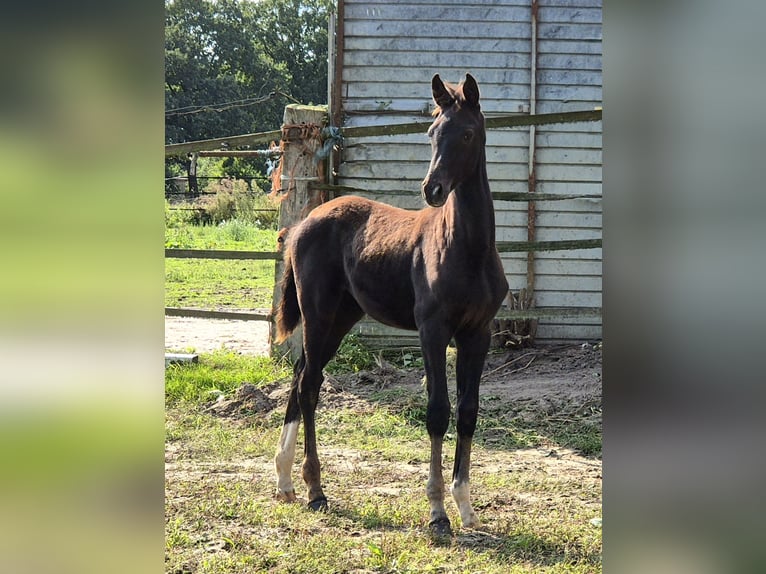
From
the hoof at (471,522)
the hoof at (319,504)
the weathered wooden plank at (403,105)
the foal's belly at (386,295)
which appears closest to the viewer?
the hoof at (471,522)

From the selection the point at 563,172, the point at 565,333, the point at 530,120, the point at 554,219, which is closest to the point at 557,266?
the point at 554,219

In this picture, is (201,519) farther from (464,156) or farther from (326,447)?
(464,156)

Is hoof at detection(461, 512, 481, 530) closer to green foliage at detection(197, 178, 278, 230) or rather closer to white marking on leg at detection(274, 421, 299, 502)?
white marking on leg at detection(274, 421, 299, 502)

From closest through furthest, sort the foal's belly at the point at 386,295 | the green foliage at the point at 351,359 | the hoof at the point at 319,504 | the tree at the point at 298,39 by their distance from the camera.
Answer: the hoof at the point at 319,504, the foal's belly at the point at 386,295, the green foliage at the point at 351,359, the tree at the point at 298,39

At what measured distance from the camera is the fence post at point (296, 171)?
5578mm

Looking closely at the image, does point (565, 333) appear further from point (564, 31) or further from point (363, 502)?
point (363, 502)

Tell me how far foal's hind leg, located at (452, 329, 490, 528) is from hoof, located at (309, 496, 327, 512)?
0.64 m

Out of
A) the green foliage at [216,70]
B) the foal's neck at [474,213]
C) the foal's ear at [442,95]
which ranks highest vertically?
the green foliage at [216,70]

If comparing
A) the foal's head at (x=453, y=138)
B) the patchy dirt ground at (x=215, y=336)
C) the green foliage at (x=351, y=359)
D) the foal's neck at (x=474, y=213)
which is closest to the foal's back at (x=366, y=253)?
the foal's neck at (x=474, y=213)

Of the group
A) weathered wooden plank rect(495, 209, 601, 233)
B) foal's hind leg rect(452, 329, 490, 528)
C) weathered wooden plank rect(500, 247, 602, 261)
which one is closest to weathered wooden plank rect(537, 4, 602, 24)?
weathered wooden plank rect(495, 209, 601, 233)

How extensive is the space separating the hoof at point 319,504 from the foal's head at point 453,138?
1558 mm

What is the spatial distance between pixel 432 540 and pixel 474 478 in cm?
88

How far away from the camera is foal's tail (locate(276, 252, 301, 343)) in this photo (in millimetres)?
3900

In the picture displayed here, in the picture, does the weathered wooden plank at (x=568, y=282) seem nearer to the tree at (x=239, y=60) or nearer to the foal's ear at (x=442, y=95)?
the foal's ear at (x=442, y=95)
